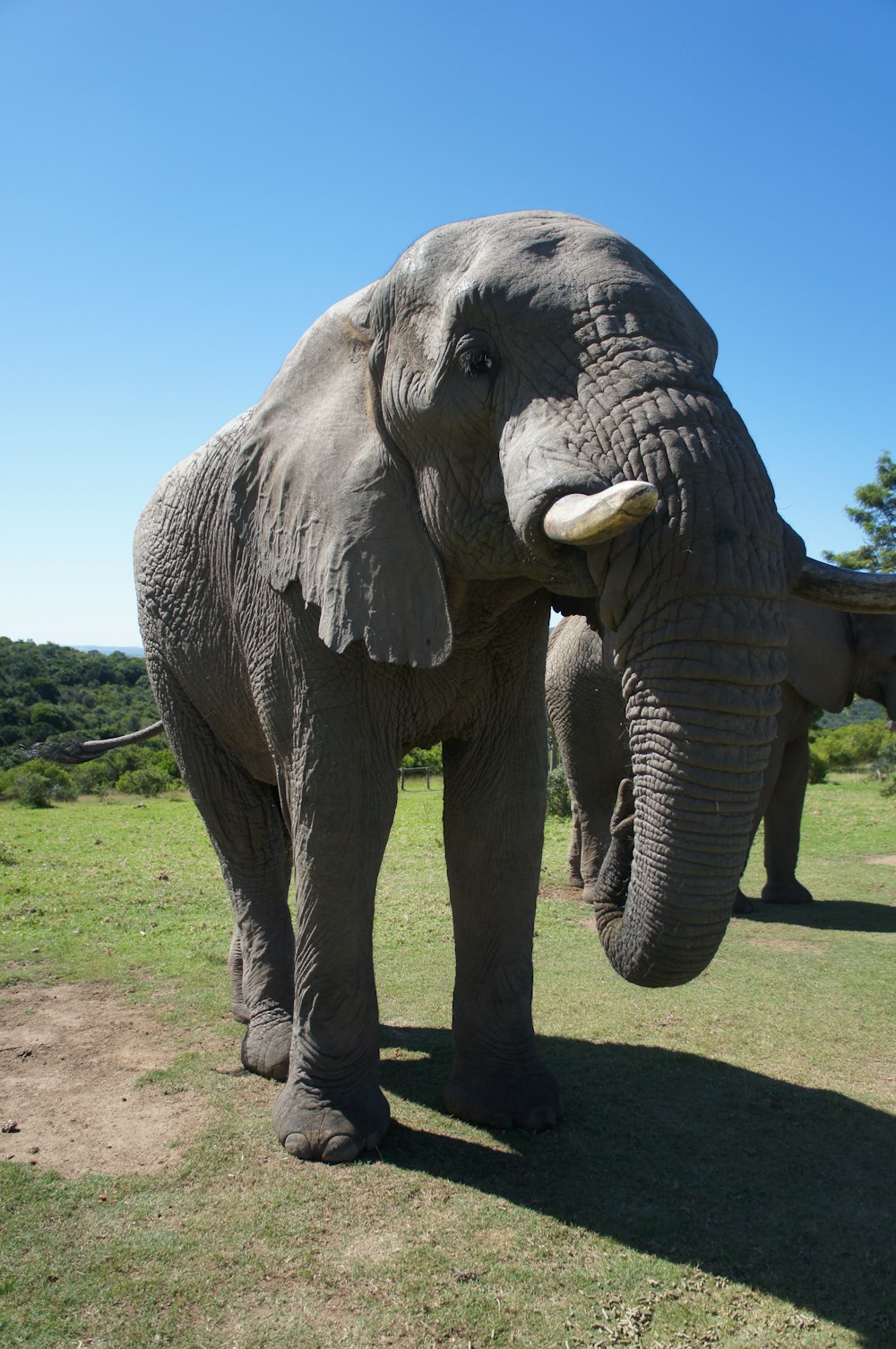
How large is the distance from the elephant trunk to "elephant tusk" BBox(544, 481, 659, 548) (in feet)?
1.37

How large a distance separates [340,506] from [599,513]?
1350mm

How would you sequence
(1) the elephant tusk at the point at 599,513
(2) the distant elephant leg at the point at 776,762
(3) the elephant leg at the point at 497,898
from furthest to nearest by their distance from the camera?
(2) the distant elephant leg at the point at 776,762 → (3) the elephant leg at the point at 497,898 → (1) the elephant tusk at the point at 599,513

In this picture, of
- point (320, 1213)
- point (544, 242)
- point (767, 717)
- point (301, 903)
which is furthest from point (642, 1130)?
point (544, 242)

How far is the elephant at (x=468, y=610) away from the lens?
2.72 m

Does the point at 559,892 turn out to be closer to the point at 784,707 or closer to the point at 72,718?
the point at 784,707

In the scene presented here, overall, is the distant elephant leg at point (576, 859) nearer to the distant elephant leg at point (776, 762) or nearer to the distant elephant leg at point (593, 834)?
the distant elephant leg at point (593, 834)

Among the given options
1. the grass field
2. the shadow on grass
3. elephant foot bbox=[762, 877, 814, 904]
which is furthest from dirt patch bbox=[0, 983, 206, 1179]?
elephant foot bbox=[762, 877, 814, 904]

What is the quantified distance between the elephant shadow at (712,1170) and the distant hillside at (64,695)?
56.2 ft

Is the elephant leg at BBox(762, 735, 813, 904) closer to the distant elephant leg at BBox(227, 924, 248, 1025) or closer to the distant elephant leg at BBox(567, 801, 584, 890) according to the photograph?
the distant elephant leg at BBox(567, 801, 584, 890)

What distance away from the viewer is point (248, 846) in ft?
17.1

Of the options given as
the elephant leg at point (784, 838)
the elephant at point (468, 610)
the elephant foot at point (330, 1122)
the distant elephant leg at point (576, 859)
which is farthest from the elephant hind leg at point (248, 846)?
the elephant leg at point (784, 838)

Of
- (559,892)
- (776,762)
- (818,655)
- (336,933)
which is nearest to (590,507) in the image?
(336,933)

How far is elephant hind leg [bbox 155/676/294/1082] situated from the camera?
5.06m

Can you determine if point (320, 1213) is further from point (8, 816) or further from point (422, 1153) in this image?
point (8, 816)
